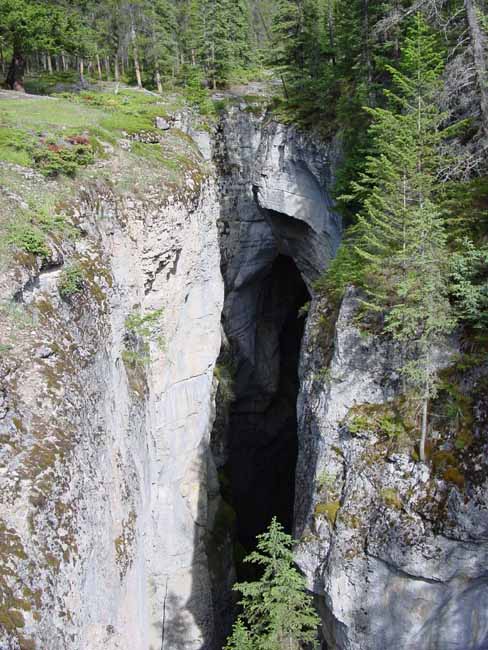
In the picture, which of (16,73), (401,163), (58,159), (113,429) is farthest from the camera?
(16,73)

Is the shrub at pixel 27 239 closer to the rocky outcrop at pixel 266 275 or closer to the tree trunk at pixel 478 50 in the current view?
the tree trunk at pixel 478 50

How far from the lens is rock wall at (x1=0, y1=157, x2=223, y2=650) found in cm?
789

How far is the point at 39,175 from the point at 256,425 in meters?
22.9

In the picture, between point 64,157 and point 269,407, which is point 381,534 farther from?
point 269,407

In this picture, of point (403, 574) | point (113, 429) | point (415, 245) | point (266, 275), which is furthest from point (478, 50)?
point (266, 275)

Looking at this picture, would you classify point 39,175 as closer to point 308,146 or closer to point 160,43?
point 308,146

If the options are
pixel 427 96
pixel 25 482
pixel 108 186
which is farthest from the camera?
pixel 108 186

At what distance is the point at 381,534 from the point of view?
10.8 m

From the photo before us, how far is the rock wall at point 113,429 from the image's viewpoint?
7895 millimetres

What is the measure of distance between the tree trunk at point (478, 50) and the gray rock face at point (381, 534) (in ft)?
17.7

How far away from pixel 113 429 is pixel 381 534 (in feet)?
20.1

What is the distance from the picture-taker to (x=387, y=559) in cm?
1065

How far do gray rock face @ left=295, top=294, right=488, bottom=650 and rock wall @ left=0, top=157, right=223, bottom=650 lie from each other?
4.49 meters

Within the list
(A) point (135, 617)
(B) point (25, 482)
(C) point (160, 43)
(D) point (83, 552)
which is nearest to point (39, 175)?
(B) point (25, 482)
